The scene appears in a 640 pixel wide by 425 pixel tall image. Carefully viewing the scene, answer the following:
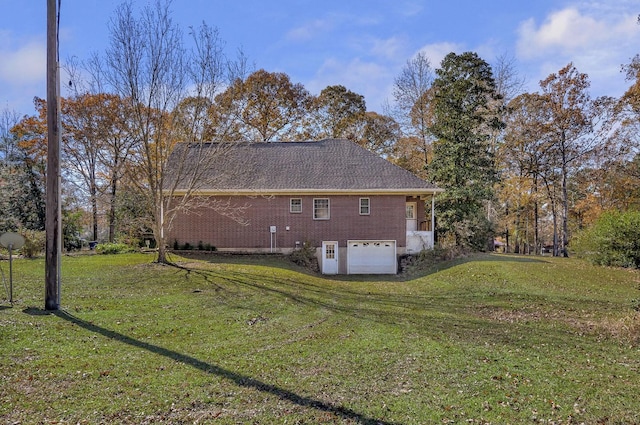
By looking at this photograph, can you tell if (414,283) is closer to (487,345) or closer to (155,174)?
(487,345)

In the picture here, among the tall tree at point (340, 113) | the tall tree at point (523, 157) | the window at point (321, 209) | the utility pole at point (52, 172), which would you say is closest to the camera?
the utility pole at point (52, 172)

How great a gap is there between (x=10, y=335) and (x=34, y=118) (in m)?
26.0

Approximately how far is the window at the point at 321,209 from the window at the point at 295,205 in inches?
29.0

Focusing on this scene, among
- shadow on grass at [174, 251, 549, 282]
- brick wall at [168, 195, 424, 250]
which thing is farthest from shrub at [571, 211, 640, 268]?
brick wall at [168, 195, 424, 250]

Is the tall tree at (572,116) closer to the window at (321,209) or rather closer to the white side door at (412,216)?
the white side door at (412,216)

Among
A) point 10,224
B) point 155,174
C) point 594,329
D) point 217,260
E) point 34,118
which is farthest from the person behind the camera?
point 34,118

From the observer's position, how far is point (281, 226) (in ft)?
64.7

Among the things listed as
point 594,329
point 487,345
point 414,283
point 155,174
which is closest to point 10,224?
point 155,174

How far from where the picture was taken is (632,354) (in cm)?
655

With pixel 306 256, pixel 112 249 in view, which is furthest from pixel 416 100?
pixel 112 249

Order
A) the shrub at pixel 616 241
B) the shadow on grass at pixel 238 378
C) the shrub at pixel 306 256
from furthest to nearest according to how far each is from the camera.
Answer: the shrub at pixel 306 256, the shrub at pixel 616 241, the shadow on grass at pixel 238 378

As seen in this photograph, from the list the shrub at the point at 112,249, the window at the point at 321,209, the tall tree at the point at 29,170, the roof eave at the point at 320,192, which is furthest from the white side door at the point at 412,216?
the tall tree at the point at 29,170

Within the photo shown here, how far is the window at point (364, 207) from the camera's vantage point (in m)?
19.9

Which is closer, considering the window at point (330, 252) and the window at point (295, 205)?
Answer: the window at point (330, 252)
